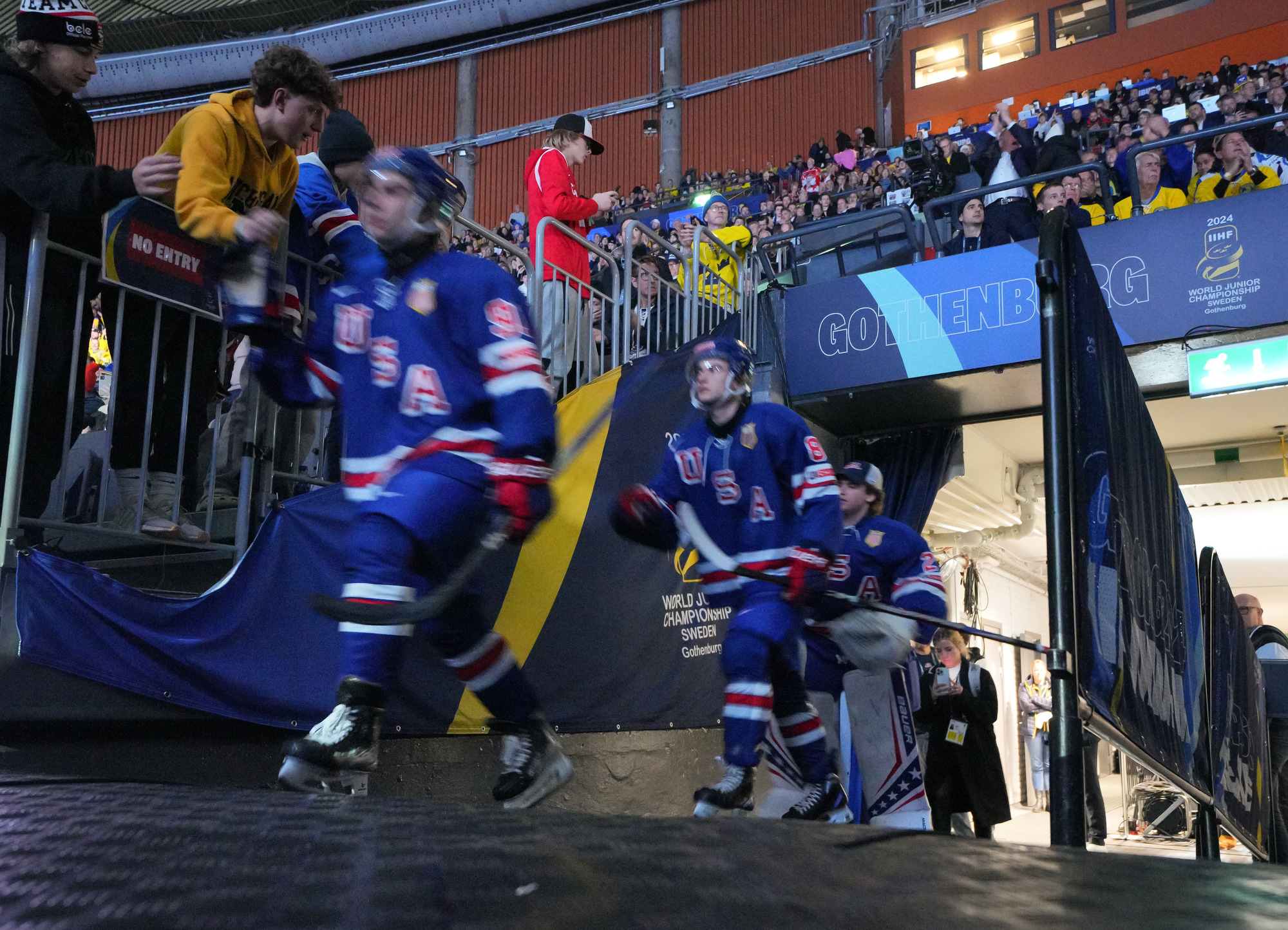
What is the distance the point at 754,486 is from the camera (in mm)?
3406

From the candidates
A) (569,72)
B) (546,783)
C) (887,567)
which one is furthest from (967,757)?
(569,72)

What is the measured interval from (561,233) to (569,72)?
18711 millimetres

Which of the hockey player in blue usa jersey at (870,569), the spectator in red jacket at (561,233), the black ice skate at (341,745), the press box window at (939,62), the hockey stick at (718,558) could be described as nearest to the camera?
the black ice skate at (341,745)

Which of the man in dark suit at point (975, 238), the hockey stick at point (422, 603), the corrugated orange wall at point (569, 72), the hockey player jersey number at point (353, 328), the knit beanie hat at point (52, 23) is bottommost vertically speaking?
the hockey stick at point (422, 603)

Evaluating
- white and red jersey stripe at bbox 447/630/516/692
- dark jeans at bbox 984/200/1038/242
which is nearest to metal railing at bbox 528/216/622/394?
white and red jersey stripe at bbox 447/630/516/692

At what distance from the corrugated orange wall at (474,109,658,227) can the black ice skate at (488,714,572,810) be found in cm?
1977

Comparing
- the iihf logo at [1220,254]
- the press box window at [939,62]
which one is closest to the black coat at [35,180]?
the iihf logo at [1220,254]

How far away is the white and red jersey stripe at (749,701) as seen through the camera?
2.97 metres

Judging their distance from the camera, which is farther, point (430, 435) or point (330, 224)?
point (330, 224)

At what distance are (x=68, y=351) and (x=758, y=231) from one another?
10.7m

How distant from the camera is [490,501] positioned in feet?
7.52

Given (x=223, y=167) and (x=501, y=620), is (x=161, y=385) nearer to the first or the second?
(x=223, y=167)

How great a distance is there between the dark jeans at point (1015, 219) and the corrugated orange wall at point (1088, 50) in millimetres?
10996

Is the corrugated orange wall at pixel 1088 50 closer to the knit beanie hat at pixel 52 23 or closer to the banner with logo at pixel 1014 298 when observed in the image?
the banner with logo at pixel 1014 298
